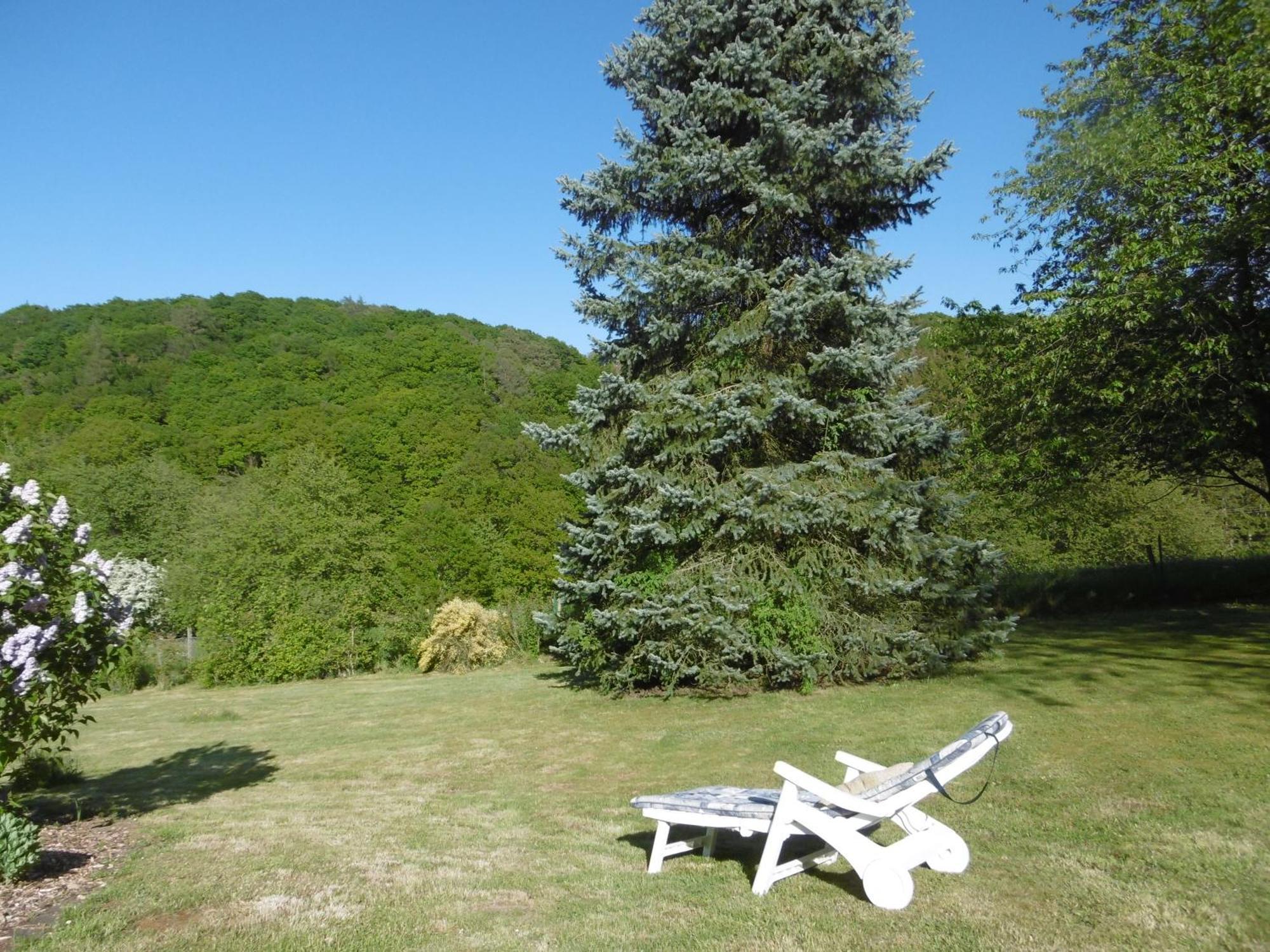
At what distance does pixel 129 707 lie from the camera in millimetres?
→ 16500

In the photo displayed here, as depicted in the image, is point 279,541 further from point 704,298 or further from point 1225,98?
point 1225,98

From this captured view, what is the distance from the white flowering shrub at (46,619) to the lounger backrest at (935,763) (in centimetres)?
448

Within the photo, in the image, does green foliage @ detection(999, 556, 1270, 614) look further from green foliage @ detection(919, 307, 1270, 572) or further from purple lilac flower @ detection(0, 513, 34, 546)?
purple lilac flower @ detection(0, 513, 34, 546)

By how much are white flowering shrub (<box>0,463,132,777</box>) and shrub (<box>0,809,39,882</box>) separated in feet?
1.62

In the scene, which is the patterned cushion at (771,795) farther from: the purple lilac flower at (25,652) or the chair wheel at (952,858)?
the purple lilac flower at (25,652)

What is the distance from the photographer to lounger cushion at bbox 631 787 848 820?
4.70 meters

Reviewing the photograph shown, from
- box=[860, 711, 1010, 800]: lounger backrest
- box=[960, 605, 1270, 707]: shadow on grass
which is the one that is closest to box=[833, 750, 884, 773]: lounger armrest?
box=[860, 711, 1010, 800]: lounger backrest

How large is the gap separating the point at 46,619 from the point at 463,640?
1460 centimetres

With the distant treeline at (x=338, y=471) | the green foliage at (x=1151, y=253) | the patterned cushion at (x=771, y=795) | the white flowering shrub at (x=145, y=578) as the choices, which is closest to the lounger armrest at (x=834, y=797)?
the patterned cushion at (x=771, y=795)

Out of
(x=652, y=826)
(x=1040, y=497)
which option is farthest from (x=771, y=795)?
(x=1040, y=497)

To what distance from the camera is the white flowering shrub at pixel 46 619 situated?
191 inches

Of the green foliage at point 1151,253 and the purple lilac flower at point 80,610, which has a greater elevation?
the green foliage at point 1151,253

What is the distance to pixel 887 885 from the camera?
415 centimetres

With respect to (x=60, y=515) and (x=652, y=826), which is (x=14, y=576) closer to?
(x=60, y=515)
